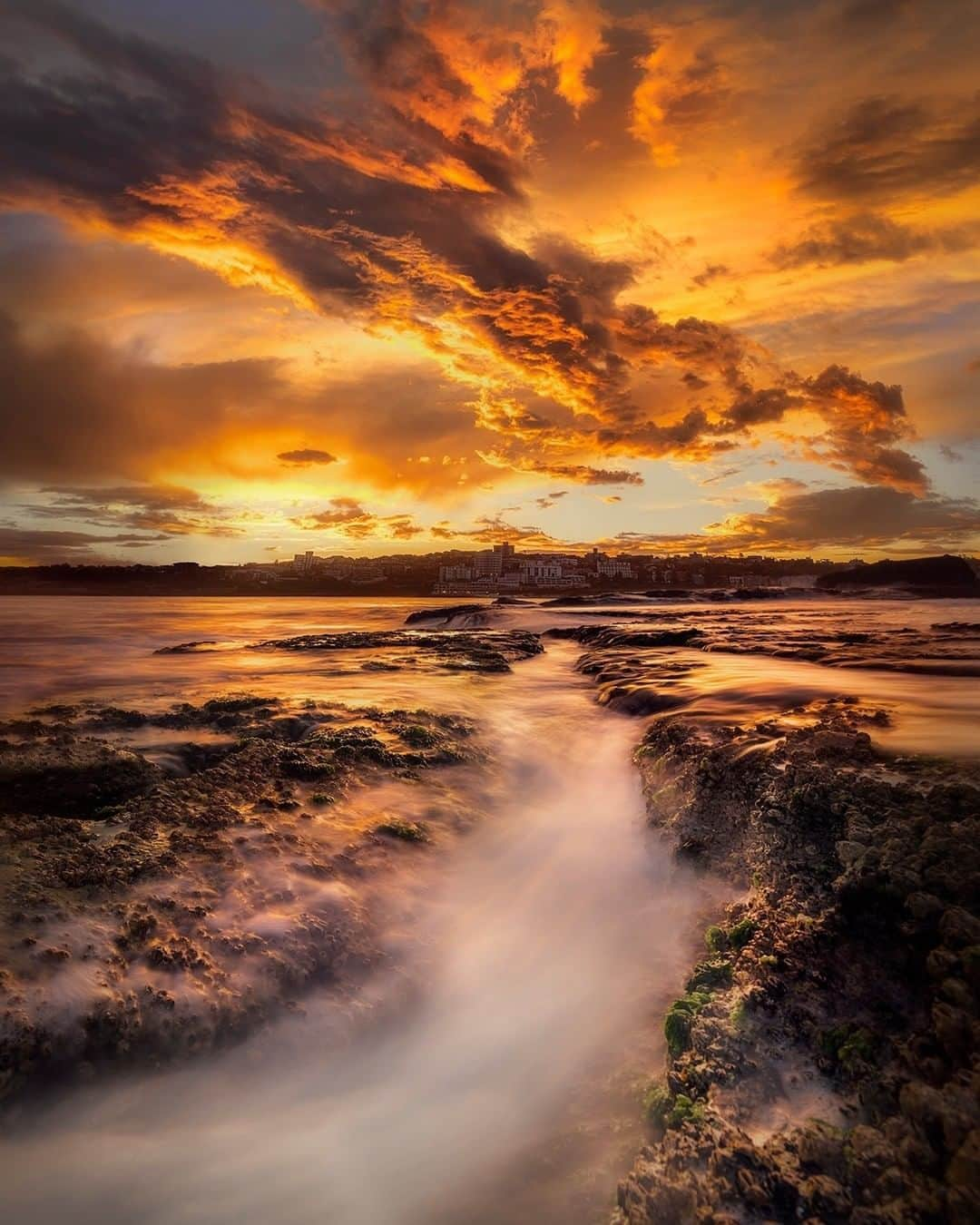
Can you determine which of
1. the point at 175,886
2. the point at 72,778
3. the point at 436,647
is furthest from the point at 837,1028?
the point at 436,647

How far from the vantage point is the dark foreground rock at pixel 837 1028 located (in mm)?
2082

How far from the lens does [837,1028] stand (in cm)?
264

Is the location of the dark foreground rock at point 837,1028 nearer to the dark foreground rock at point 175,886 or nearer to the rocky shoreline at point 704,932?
the rocky shoreline at point 704,932

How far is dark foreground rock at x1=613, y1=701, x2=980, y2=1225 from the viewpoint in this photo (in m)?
2.08

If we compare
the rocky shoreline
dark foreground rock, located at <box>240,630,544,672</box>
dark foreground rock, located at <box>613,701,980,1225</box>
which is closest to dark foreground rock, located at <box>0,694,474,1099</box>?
the rocky shoreline

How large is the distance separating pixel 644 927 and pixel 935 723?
3.67 metres

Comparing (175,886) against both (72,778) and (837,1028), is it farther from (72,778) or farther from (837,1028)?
(837,1028)

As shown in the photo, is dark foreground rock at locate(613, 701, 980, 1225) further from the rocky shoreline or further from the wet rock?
the wet rock

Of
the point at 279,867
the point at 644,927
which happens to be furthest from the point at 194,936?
the point at 644,927

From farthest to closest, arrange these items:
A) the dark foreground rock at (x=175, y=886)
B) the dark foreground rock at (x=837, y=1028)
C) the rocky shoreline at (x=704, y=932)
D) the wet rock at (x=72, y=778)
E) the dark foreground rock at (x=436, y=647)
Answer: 1. the dark foreground rock at (x=436, y=647)
2. the wet rock at (x=72, y=778)
3. the dark foreground rock at (x=175, y=886)
4. the rocky shoreline at (x=704, y=932)
5. the dark foreground rock at (x=837, y=1028)

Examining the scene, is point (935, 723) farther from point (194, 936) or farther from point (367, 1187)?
point (194, 936)

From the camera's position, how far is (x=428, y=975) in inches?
158

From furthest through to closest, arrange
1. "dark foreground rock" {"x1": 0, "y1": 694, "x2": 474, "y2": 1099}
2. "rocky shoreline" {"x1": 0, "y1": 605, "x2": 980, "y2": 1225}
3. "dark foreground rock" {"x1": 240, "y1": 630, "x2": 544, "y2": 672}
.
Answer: "dark foreground rock" {"x1": 240, "y1": 630, "x2": 544, "y2": 672}, "dark foreground rock" {"x1": 0, "y1": 694, "x2": 474, "y2": 1099}, "rocky shoreline" {"x1": 0, "y1": 605, "x2": 980, "y2": 1225}

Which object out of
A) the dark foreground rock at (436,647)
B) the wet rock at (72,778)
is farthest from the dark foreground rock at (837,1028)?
the dark foreground rock at (436,647)
